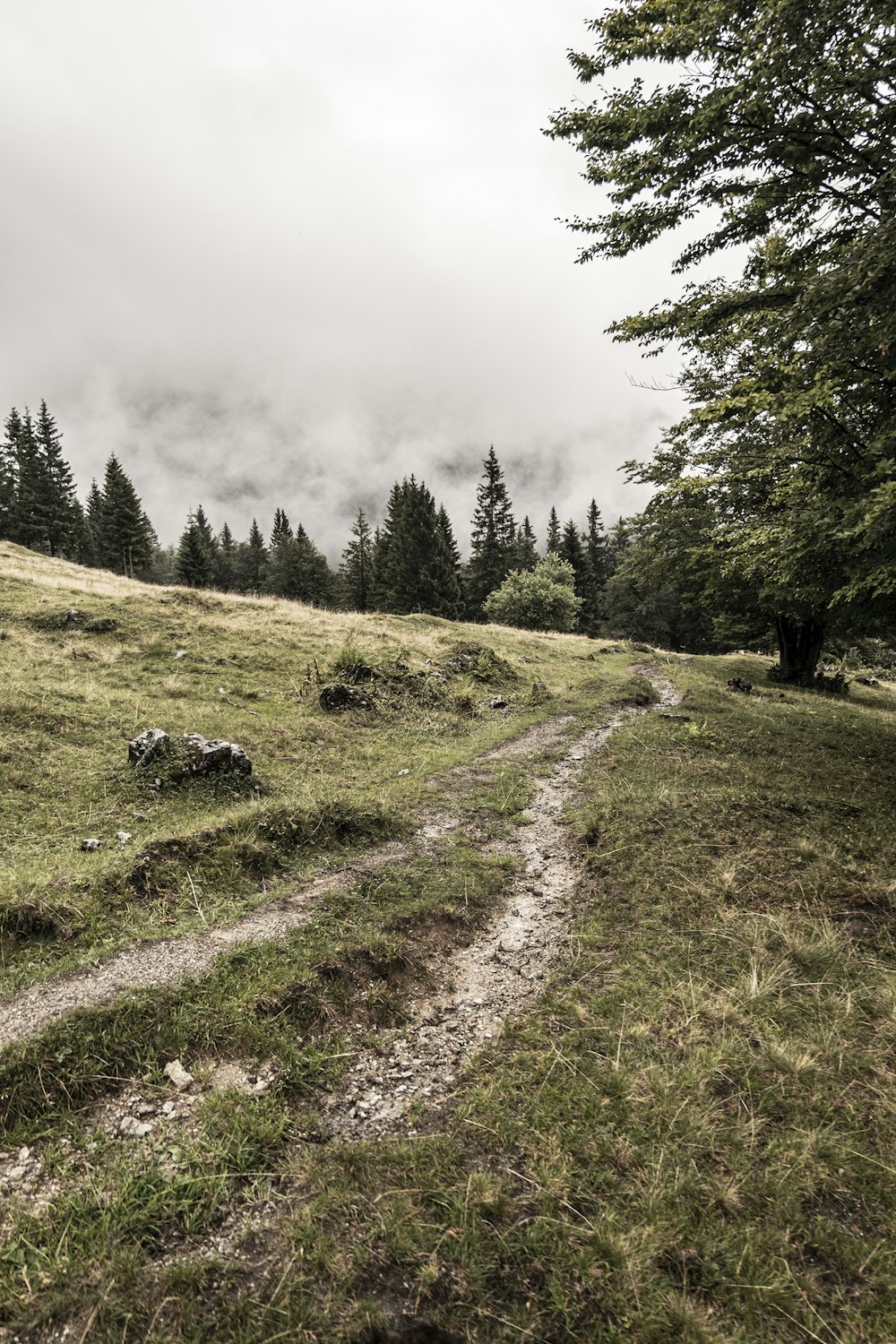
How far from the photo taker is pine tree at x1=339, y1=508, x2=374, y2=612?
76188 millimetres

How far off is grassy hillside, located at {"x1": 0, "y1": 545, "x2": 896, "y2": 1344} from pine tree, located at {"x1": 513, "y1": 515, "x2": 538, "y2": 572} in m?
77.8

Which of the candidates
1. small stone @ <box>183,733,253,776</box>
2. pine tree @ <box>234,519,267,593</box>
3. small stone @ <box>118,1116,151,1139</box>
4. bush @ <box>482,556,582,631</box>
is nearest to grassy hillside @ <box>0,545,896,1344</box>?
small stone @ <box>118,1116,151,1139</box>

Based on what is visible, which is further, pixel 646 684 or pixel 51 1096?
pixel 646 684

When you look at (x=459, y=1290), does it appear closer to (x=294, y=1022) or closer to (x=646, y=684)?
(x=294, y=1022)

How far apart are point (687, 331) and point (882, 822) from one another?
8936 millimetres

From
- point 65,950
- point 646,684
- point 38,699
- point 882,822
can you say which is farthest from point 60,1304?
point 646,684

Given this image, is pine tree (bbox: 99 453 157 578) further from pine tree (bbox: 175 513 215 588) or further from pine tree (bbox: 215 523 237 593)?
pine tree (bbox: 215 523 237 593)

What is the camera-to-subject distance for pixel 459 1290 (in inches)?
128

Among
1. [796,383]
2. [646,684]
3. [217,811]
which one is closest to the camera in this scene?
[796,383]

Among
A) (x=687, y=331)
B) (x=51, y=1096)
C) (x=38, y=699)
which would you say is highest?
(x=687, y=331)

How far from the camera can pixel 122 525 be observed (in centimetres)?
7094

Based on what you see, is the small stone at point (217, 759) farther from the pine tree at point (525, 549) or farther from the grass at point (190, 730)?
the pine tree at point (525, 549)

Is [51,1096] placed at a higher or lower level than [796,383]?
lower

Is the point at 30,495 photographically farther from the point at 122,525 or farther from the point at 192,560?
the point at 192,560
